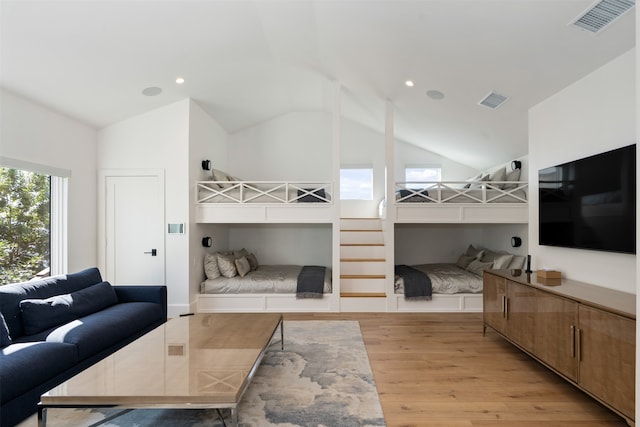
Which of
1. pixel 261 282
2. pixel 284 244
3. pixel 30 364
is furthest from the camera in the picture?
pixel 284 244

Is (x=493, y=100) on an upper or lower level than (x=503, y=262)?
upper

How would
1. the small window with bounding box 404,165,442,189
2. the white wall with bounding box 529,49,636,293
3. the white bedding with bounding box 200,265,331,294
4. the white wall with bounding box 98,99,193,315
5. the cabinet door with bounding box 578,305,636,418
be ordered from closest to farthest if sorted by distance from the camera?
the cabinet door with bounding box 578,305,636,418 < the white wall with bounding box 529,49,636,293 < the white wall with bounding box 98,99,193,315 < the white bedding with bounding box 200,265,331,294 < the small window with bounding box 404,165,442,189

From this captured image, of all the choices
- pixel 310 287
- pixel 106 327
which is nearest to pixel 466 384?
pixel 310 287

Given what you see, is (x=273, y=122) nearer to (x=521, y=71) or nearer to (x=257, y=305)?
(x=257, y=305)

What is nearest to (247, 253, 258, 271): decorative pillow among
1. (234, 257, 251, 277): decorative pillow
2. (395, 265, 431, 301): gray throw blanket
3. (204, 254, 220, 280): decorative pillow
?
(234, 257, 251, 277): decorative pillow

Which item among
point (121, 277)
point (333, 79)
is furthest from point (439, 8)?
point (121, 277)

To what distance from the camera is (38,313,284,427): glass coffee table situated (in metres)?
1.71

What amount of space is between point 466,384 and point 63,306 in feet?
11.7

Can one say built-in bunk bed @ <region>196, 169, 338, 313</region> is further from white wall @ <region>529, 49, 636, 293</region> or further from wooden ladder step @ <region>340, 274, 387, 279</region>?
white wall @ <region>529, 49, 636, 293</region>

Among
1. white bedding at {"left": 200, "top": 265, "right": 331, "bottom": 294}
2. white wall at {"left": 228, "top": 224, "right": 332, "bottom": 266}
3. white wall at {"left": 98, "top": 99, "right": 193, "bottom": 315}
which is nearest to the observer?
white wall at {"left": 98, "top": 99, "right": 193, "bottom": 315}

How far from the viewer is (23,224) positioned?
3508 mm

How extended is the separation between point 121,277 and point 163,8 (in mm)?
3537

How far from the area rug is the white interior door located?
2397 millimetres

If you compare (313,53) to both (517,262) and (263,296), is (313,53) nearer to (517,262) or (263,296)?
(263,296)
